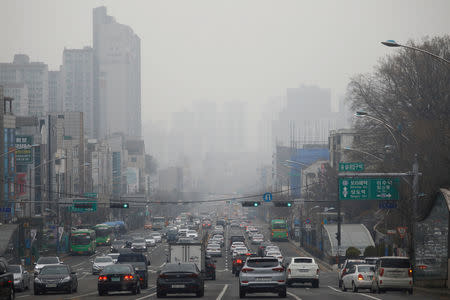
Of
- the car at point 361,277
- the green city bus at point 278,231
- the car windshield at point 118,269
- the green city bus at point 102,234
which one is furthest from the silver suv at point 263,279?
the green city bus at point 278,231

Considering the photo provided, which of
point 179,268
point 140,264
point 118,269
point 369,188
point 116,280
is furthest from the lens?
point 369,188

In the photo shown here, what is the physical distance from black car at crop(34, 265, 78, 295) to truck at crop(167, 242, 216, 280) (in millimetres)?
18645

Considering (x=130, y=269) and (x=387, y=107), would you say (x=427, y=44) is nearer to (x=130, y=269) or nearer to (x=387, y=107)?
(x=387, y=107)

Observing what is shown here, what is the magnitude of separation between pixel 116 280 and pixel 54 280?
4281 millimetres

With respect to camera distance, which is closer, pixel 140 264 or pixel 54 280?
pixel 54 280

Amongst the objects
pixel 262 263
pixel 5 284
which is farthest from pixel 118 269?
pixel 5 284

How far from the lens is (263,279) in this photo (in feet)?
108

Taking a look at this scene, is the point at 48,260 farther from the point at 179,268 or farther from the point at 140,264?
the point at 179,268

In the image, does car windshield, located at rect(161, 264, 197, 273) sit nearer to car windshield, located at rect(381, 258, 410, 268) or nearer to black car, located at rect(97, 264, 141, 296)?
black car, located at rect(97, 264, 141, 296)

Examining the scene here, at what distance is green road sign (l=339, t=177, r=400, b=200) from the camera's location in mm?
56969

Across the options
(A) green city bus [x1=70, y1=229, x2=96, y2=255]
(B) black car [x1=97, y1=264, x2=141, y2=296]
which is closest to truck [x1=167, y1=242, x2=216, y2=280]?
(B) black car [x1=97, y1=264, x2=141, y2=296]

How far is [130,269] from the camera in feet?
120

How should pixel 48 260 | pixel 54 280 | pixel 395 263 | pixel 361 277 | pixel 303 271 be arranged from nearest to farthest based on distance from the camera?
1. pixel 395 263
2. pixel 54 280
3. pixel 361 277
4. pixel 303 271
5. pixel 48 260

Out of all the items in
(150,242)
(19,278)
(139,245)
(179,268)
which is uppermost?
(179,268)
